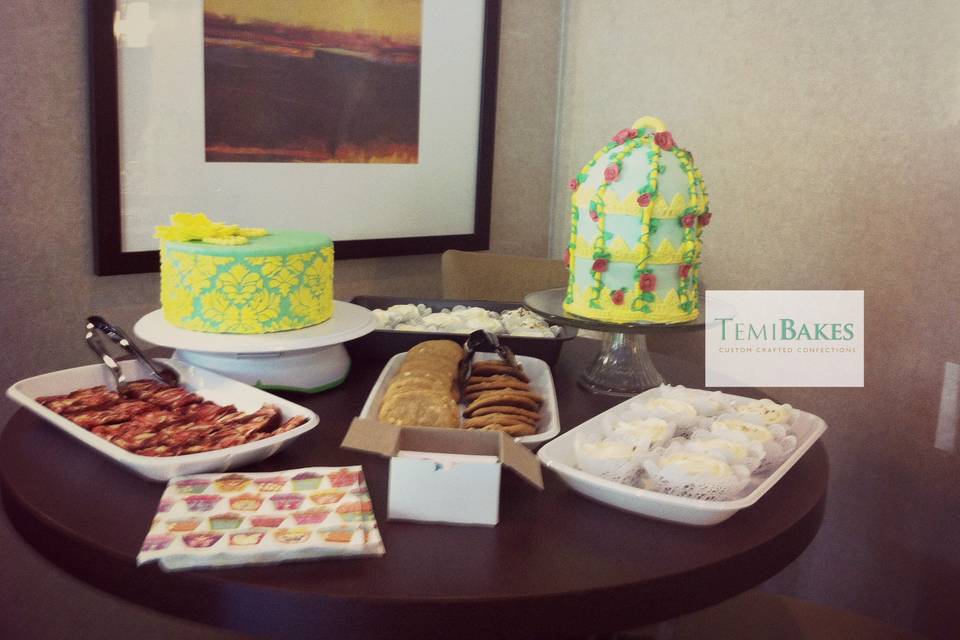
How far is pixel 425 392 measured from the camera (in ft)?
3.76

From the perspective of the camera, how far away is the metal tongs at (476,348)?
1.37 meters

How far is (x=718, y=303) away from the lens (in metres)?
1.59

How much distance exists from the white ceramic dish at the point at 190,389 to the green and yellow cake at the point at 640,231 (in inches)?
21.4

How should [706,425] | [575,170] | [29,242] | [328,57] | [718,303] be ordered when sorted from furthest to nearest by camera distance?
[575,170] → [328,57] → [29,242] → [718,303] → [706,425]

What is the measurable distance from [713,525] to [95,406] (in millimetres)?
833

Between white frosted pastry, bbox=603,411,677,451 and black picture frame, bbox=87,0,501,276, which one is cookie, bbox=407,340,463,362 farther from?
black picture frame, bbox=87,0,501,276

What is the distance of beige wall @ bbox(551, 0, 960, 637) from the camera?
6.05 feet

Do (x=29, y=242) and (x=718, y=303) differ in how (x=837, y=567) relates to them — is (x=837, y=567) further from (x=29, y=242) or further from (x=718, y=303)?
(x=29, y=242)

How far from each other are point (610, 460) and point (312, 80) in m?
1.44

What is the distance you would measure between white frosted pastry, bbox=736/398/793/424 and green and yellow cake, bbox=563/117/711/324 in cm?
23

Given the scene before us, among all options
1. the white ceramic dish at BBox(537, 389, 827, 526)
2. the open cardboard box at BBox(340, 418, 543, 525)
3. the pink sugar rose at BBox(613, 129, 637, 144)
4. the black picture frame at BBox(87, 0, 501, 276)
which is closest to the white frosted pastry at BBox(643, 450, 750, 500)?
the white ceramic dish at BBox(537, 389, 827, 526)

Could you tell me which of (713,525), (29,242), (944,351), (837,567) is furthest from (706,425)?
(29,242)


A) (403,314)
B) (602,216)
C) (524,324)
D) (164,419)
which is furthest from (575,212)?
(164,419)

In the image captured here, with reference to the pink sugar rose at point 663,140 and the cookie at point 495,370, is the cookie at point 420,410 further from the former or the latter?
the pink sugar rose at point 663,140
